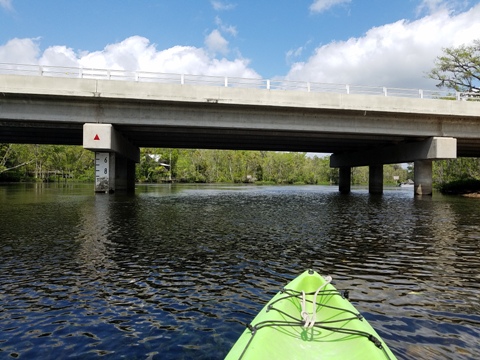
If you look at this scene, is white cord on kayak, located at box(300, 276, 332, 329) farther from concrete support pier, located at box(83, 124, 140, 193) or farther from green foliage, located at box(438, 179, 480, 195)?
green foliage, located at box(438, 179, 480, 195)

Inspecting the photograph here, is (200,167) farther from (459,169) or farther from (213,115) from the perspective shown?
(213,115)

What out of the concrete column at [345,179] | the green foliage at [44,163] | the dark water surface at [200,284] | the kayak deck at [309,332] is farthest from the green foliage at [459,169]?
the green foliage at [44,163]

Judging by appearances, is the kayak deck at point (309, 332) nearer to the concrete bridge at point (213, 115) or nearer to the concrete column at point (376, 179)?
the concrete bridge at point (213, 115)

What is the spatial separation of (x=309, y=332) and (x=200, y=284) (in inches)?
135

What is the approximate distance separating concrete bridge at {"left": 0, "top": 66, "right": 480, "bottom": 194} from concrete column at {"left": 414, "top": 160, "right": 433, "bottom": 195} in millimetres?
114

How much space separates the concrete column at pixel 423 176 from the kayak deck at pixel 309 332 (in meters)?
38.5

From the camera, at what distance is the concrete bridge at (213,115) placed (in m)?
28.7

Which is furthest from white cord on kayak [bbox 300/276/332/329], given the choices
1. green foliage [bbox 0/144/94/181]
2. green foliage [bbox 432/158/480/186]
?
green foliage [bbox 0/144/94/181]

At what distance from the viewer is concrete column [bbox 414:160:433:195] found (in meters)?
38.9

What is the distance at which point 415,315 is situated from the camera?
596 centimetres

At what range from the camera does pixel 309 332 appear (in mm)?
4570

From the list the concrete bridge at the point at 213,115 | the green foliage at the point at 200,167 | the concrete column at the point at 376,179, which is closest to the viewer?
the concrete bridge at the point at 213,115

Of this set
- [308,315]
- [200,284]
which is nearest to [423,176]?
[200,284]

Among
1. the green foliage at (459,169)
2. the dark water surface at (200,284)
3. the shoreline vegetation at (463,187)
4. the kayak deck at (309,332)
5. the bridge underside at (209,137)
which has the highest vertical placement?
the bridge underside at (209,137)
